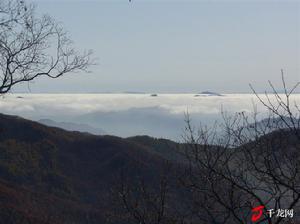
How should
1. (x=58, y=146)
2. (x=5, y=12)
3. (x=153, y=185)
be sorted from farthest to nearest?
(x=58, y=146)
(x=153, y=185)
(x=5, y=12)

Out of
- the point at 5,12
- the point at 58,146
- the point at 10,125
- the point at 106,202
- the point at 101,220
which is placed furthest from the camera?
the point at 10,125

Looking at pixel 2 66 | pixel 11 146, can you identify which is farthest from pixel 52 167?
pixel 2 66

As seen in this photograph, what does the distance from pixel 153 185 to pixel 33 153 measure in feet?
47.5

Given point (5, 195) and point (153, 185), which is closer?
point (5, 195)

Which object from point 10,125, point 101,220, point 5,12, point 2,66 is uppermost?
point 5,12

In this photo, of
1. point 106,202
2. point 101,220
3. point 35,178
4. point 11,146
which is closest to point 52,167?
point 35,178

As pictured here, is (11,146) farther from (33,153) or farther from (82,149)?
(82,149)

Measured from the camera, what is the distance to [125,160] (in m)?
40.6

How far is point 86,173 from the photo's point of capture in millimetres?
39875

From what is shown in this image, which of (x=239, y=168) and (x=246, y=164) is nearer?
(x=239, y=168)

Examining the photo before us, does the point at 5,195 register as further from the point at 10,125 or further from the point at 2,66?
the point at 10,125

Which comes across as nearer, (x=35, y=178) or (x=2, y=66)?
(x=2, y=66)

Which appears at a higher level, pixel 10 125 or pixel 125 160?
pixel 10 125

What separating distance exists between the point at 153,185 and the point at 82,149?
44.9 ft
